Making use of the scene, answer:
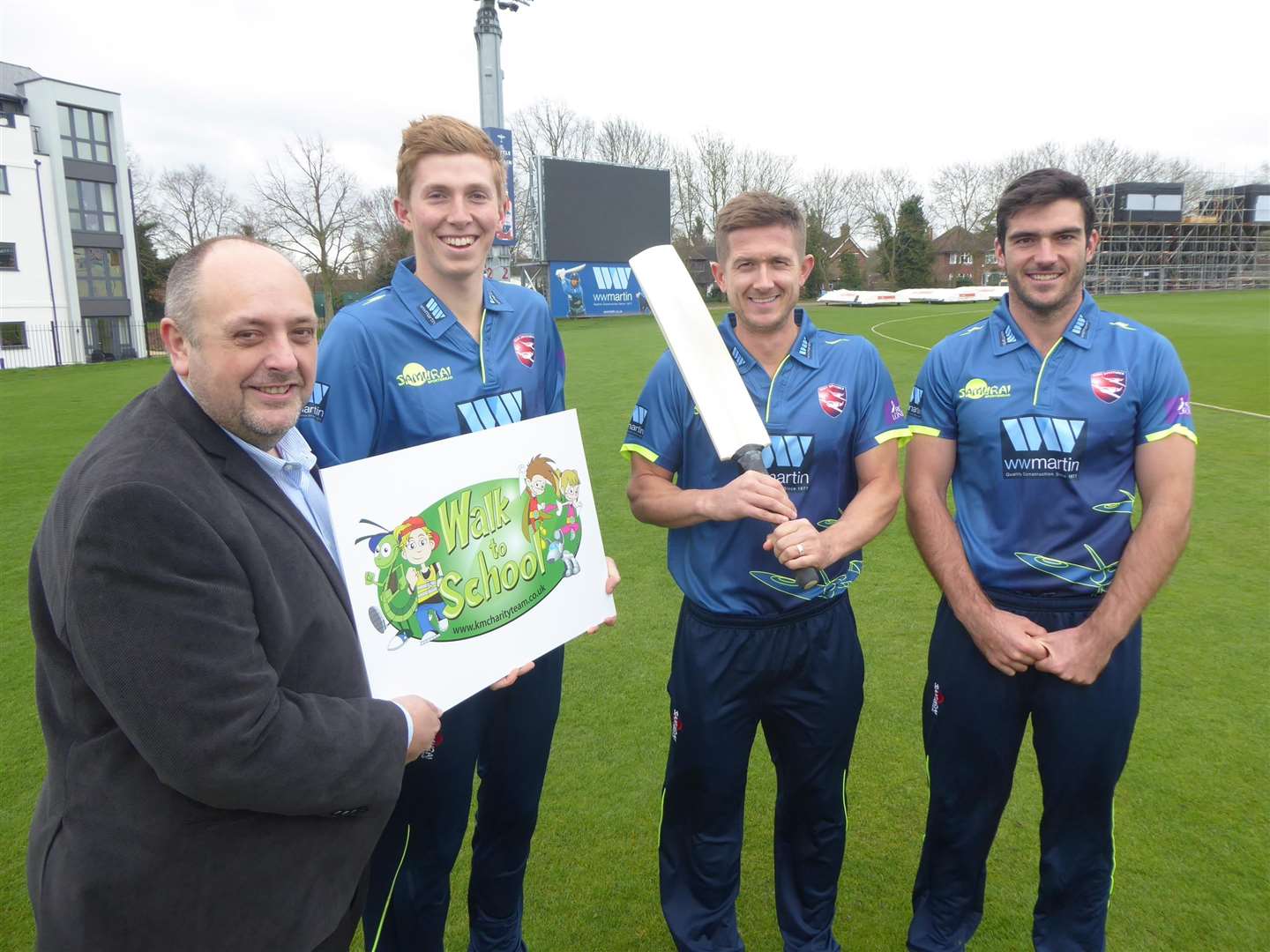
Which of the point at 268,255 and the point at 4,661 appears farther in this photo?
the point at 4,661

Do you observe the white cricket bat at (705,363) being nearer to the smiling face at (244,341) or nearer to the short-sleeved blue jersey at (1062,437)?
the short-sleeved blue jersey at (1062,437)

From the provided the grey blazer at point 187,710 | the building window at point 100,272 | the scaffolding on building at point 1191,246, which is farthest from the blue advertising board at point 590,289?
the scaffolding on building at point 1191,246

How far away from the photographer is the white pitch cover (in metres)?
2.21

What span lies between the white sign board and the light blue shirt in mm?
63

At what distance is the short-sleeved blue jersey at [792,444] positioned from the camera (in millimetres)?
2352

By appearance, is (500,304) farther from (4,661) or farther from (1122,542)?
(4,661)

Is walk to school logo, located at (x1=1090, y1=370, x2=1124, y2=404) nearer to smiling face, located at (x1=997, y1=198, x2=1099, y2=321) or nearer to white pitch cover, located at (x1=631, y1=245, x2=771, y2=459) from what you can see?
smiling face, located at (x1=997, y1=198, x2=1099, y2=321)

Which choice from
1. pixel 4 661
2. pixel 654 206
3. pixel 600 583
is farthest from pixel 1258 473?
pixel 654 206

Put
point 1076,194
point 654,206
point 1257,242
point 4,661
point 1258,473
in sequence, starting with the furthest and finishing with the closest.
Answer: point 1257,242 < point 654,206 < point 1258,473 < point 4,661 < point 1076,194

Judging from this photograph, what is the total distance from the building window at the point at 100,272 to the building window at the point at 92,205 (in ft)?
2.75

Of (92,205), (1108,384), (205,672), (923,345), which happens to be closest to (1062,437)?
(1108,384)

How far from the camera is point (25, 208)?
26672 mm

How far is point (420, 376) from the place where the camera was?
7.09 ft

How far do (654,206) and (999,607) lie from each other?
36.6 m
